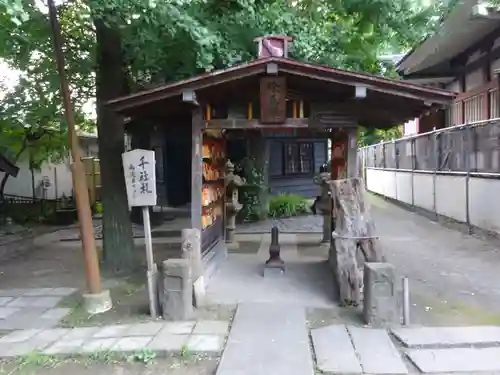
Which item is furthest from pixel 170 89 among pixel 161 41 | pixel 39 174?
pixel 39 174

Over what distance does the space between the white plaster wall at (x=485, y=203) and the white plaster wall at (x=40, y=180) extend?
605 inches

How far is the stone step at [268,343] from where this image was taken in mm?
4570

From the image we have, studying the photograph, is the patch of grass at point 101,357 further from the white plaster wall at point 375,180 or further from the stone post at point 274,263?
the white plaster wall at point 375,180

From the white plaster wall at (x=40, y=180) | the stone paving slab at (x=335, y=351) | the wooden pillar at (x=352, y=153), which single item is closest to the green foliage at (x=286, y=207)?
the wooden pillar at (x=352, y=153)

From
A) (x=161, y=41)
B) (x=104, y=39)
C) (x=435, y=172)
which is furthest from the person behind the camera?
(x=435, y=172)

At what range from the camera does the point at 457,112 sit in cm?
1617

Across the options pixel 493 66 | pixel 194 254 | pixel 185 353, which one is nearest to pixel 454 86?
pixel 493 66

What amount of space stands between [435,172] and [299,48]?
7.54 meters

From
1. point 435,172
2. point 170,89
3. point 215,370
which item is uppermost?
point 170,89

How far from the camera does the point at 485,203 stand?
1095cm

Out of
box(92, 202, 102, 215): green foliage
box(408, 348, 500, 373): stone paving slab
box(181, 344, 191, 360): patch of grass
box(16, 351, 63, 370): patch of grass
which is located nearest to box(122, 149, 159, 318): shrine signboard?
box(181, 344, 191, 360): patch of grass

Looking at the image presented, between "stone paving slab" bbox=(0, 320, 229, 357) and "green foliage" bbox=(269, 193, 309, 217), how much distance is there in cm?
1058

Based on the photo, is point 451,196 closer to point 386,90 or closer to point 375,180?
point 386,90

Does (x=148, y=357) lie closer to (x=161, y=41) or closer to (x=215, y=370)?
(x=215, y=370)
